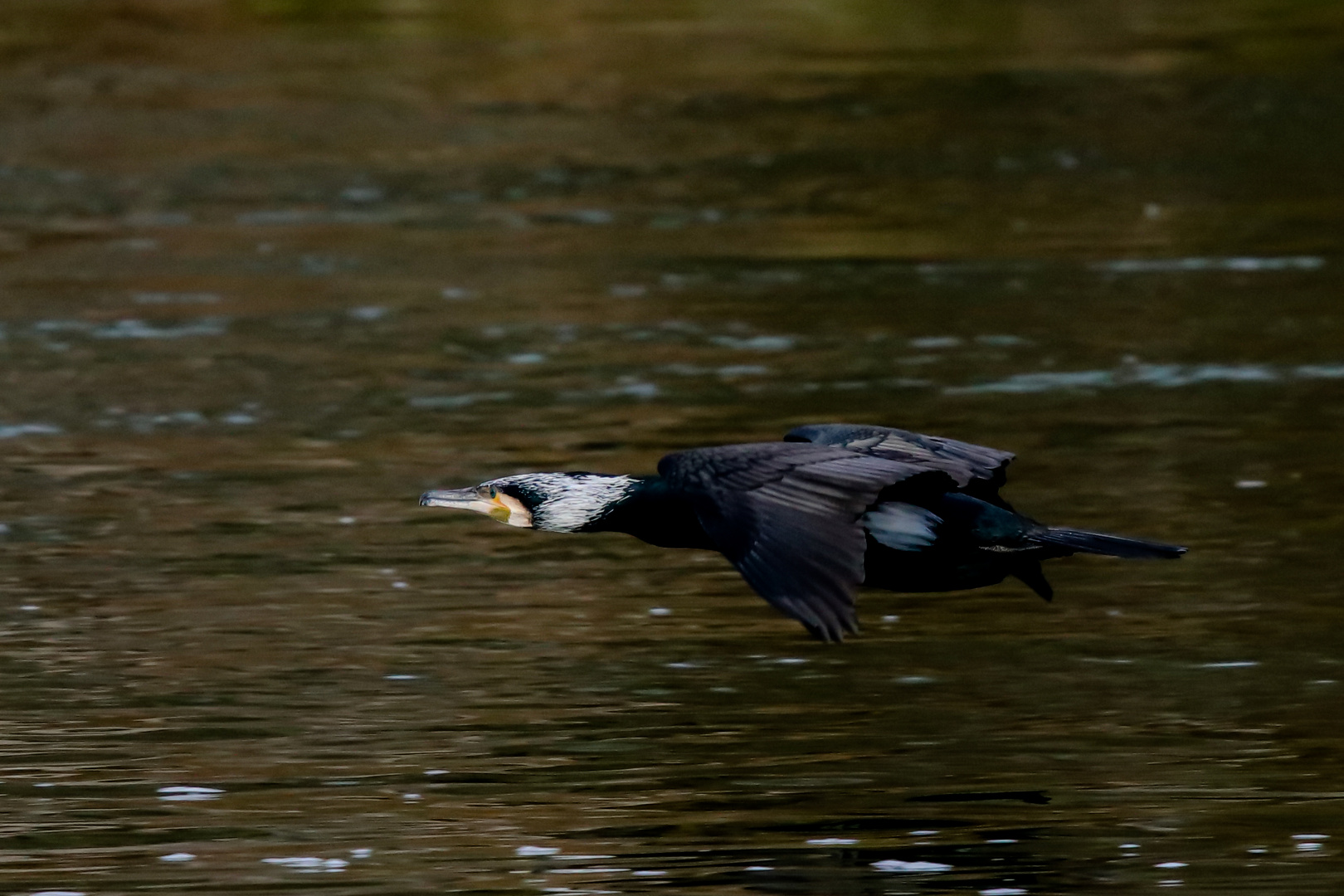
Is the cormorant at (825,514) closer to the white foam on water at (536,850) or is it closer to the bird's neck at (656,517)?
the bird's neck at (656,517)

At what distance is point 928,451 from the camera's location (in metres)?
8.24

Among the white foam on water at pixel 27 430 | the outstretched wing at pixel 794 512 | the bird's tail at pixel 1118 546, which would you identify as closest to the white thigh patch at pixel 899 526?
the outstretched wing at pixel 794 512

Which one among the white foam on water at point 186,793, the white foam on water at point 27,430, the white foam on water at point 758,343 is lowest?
the white foam on water at point 186,793

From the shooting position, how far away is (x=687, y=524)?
7773 millimetres

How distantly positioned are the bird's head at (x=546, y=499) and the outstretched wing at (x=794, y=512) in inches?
15.2

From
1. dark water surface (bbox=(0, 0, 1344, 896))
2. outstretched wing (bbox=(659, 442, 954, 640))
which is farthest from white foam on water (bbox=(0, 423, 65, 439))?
outstretched wing (bbox=(659, 442, 954, 640))

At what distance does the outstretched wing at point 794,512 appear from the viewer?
6.77 m

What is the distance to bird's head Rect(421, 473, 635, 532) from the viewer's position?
26.2 ft

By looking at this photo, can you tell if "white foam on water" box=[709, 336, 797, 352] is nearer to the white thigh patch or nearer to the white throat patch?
the white throat patch

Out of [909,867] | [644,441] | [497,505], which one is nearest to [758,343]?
[644,441]

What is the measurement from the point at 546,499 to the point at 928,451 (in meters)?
1.20

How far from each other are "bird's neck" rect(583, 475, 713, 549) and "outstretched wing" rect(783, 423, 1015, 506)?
0.55m

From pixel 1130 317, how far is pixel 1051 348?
900 millimetres

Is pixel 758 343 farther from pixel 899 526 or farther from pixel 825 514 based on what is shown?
pixel 825 514
